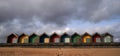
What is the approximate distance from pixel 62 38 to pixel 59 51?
3.17m

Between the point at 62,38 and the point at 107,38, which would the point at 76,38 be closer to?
the point at 62,38

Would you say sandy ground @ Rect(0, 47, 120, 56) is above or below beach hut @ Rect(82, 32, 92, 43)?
below

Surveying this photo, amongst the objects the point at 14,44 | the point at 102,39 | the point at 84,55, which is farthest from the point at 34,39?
the point at 102,39

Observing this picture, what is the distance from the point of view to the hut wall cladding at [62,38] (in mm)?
Result: 31062

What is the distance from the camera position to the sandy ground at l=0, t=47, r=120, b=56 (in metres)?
28.6

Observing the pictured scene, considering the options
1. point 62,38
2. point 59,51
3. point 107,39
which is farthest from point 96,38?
point 59,51

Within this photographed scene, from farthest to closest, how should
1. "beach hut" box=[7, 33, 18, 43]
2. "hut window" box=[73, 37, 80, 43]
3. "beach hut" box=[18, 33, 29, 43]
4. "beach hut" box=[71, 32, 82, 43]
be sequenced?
"beach hut" box=[7, 33, 18, 43] → "beach hut" box=[18, 33, 29, 43] → "beach hut" box=[71, 32, 82, 43] → "hut window" box=[73, 37, 80, 43]

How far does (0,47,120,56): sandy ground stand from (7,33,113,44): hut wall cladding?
212 centimetres

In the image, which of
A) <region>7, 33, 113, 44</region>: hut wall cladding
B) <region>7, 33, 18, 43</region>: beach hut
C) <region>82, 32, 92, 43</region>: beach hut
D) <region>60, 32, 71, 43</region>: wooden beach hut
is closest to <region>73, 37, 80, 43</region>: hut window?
<region>7, 33, 113, 44</region>: hut wall cladding

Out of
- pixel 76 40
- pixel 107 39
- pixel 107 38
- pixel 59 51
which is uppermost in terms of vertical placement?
pixel 107 38

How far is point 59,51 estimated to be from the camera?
29.3 metres

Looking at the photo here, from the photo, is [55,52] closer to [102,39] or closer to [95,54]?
[95,54]

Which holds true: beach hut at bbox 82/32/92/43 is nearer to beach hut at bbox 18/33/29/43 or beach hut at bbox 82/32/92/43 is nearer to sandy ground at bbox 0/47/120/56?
sandy ground at bbox 0/47/120/56

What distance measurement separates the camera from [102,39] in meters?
31.1
